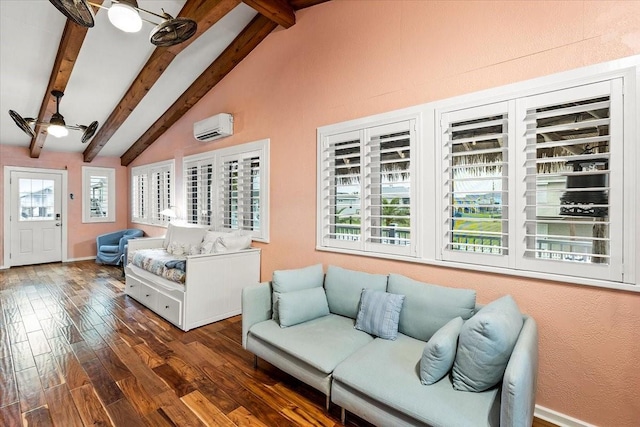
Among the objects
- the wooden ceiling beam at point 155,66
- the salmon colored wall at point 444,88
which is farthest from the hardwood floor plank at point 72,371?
the wooden ceiling beam at point 155,66

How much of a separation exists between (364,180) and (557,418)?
7.01 ft

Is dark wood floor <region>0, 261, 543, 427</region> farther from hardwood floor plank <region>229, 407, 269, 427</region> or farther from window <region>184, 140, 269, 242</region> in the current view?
window <region>184, 140, 269, 242</region>

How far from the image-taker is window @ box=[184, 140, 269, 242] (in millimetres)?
3822

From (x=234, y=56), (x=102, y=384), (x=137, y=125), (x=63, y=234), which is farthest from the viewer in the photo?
(x=63, y=234)

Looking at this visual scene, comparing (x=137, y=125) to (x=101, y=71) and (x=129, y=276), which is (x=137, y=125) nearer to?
(x=101, y=71)

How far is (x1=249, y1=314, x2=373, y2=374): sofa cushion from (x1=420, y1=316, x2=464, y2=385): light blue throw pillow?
55 cm

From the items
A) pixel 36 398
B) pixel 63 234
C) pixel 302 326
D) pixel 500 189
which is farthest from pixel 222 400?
pixel 63 234

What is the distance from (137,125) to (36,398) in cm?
499

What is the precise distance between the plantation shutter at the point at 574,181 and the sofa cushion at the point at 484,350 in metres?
0.64

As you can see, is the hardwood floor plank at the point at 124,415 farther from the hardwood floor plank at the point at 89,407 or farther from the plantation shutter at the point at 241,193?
the plantation shutter at the point at 241,193

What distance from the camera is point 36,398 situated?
2129 mm

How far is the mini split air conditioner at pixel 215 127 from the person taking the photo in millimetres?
4219

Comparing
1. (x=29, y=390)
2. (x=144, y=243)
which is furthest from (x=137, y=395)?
(x=144, y=243)

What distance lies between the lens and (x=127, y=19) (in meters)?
2.13
